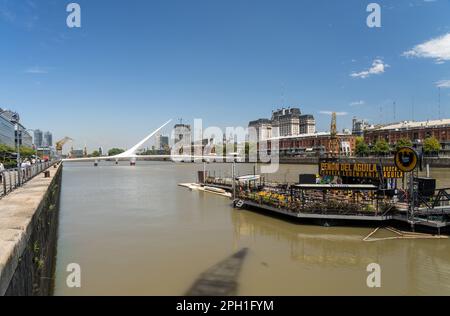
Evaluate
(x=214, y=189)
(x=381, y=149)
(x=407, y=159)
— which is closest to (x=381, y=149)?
(x=381, y=149)

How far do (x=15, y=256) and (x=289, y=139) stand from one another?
17940 centimetres

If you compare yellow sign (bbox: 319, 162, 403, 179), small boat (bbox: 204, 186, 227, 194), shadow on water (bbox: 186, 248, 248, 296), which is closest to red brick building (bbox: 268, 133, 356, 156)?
small boat (bbox: 204, 186, 227, 194)

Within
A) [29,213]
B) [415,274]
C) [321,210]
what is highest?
[29,213]

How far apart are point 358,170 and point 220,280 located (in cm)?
1618

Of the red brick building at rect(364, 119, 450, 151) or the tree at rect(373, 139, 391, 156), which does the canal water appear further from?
the tree at rect(373, 139, 391, 156)

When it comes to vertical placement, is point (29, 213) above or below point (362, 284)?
above

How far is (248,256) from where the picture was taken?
655 inches

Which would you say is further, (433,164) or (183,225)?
(433,164)

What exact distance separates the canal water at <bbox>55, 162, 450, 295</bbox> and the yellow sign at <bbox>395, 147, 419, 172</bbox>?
403 cm

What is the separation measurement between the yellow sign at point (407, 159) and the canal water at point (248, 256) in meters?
4.03
